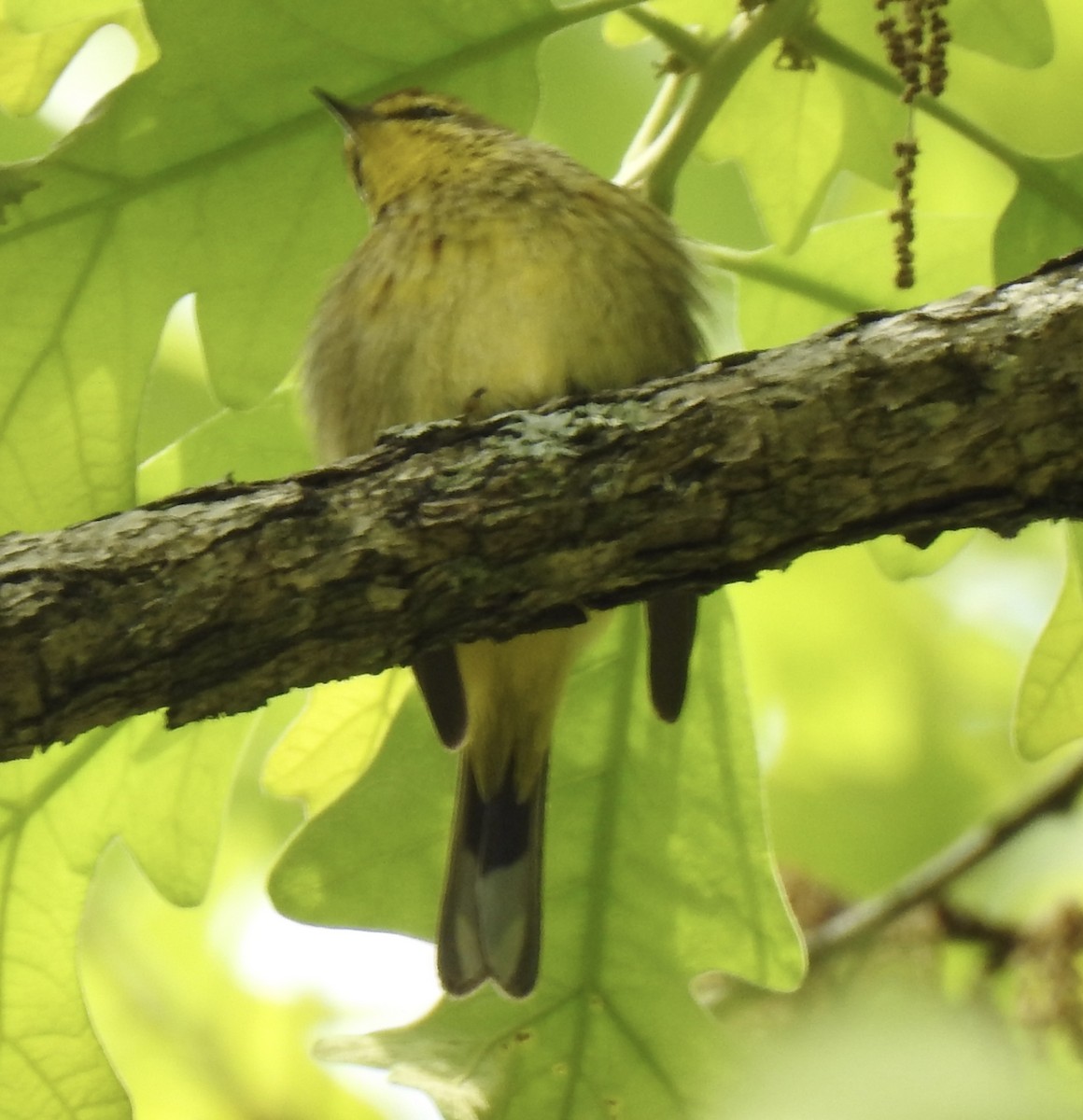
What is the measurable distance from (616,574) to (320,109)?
115cm

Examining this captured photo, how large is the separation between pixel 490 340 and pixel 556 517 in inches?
25.9

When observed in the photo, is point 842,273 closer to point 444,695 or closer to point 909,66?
point 909,66

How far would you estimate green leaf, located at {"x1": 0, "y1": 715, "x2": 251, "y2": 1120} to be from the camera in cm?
284

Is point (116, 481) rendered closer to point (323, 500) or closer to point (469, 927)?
point (323, 500)

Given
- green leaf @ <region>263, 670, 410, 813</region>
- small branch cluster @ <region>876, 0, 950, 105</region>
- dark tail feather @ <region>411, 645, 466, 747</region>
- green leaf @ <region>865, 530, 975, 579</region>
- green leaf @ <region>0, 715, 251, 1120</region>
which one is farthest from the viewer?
green leaf @ <region>865, 530, 975, 579</region>

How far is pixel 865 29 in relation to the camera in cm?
301

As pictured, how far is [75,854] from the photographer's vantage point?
2955 millimetres

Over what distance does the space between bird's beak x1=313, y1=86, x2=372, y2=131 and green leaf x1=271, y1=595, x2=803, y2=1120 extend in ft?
3.35

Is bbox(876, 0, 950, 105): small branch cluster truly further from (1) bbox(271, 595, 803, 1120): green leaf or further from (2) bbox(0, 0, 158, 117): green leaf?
(2) bbox(0, 0, 158, 117): green leaf

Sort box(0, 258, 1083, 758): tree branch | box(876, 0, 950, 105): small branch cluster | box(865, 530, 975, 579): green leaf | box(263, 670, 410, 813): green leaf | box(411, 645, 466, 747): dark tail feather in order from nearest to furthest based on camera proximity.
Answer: box(0, 258, 1083, 758): tree branch
box(876, 0, 950, 105): small branch cluster
box(411, 645, 466, 747): dark tail feather
box(263, 670, 410, 813): green leaf
box(865, 530, 975, 579): green leaf

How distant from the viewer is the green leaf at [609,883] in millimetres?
2881

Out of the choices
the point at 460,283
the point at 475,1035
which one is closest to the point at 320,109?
the point at 460,283

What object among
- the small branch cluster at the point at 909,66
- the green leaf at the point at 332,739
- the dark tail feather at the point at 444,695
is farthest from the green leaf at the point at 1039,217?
the green leaf at the point at 332,739

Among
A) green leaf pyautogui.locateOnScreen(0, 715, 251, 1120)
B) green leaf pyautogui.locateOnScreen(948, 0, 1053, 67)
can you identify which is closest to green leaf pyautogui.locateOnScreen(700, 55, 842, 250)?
green leaf pyautogui.locateOnScreen(948, 0, 1053, 67)
